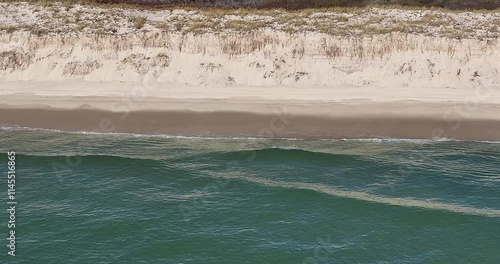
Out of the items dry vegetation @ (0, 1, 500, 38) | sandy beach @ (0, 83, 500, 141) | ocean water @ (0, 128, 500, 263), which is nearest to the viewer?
ocean water @ (0, 128, 500, 263)

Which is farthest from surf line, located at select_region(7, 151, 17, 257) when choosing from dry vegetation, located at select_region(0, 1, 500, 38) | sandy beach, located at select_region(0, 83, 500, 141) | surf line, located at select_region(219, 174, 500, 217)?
dry vegetation, located at select_region(0, 1, 500, 38)

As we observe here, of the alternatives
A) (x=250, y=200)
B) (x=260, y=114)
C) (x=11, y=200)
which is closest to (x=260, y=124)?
(x=260, y=114)

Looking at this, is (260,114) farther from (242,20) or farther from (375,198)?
(242,20)

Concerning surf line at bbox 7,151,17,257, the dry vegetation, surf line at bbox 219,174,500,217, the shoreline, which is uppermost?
the dry vegetation

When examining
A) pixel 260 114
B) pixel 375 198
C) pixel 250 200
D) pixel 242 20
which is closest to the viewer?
pixel 250 200

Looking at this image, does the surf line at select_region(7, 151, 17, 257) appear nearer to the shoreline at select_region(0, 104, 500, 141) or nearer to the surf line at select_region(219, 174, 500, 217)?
the shoreline at select_region(0, 104, 500, 141)

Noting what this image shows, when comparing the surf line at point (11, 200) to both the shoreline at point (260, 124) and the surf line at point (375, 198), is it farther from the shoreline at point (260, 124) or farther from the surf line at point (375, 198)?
the surf line at point (375, 198)
